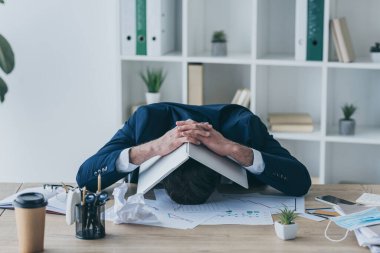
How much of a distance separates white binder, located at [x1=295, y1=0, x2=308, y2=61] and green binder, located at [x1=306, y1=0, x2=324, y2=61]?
16 mm

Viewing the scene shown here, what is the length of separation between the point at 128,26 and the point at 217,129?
1367mm

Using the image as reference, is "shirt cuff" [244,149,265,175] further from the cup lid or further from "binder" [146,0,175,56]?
"binder" [146,0,175,56]

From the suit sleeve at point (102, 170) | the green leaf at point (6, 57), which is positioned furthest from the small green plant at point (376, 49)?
the green leaf at point (6, 57)

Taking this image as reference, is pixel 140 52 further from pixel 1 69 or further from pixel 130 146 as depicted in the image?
pixel 130 146

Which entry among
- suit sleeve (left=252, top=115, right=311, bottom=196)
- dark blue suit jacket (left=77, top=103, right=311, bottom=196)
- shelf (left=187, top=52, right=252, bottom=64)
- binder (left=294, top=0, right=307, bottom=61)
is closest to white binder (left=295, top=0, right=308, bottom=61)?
binder (left=294, top=0, right=307, bottom=61)

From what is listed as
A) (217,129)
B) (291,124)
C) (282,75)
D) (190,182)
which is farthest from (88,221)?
(282,75)

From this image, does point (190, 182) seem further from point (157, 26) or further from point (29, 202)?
point (157, 26)

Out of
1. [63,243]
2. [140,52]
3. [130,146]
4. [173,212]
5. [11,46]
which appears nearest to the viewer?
[63,243]

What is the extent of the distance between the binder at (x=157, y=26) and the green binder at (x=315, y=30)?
0.79 m

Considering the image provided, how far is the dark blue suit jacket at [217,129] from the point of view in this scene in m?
2.86

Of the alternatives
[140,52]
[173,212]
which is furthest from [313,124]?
[173,212]

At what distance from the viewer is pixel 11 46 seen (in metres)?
4.58

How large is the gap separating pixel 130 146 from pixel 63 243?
777mm

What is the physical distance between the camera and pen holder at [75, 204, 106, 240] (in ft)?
7.87
